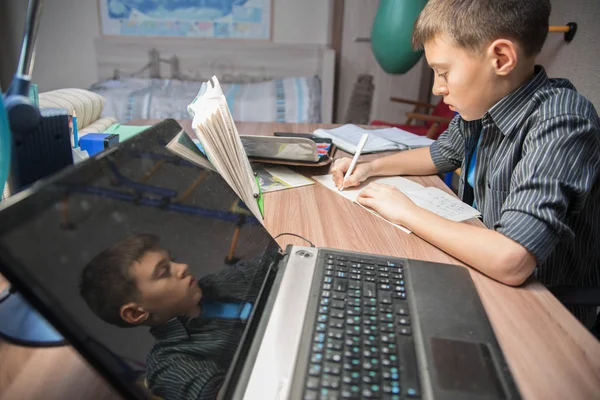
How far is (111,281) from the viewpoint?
0.37 metres

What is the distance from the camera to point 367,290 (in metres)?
0.59

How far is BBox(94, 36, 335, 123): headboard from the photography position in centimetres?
321

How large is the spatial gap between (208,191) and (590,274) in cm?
82

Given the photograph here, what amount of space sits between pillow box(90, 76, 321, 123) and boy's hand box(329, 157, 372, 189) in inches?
69.9

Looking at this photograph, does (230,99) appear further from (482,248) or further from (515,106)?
(482,248)

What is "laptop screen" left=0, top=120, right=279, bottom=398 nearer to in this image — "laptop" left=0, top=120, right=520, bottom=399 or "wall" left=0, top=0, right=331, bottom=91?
"laptop" left=0, top=120, right=520, bottom=399

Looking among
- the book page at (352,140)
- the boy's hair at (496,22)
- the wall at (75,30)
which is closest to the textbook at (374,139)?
the book page at (352,140)

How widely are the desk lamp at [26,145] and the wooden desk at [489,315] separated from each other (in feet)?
0.10

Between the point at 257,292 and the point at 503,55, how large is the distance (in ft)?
2.11

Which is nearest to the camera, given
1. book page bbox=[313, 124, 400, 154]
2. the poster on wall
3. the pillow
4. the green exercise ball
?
book page bbox=[313, 124, 400, 154]

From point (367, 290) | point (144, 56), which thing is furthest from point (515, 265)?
point (144, 56)

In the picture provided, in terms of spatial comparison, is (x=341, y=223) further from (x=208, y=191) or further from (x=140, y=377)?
(x=140, y=377)

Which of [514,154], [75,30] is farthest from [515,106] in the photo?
[75,30]

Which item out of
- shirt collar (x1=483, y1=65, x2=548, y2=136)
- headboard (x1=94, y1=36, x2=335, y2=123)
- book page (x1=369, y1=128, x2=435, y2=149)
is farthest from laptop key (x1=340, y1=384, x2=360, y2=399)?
headboard (x1=94, y1=36, x2=335, y2=123)
